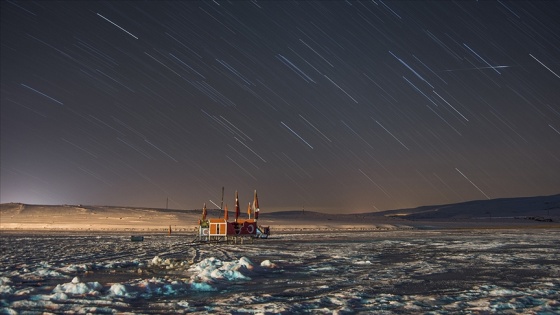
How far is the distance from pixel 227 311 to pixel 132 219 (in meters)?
70.2

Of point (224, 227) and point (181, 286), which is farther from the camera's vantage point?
point (224, 227)

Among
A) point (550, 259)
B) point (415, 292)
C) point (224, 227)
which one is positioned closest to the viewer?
point (415, 292)

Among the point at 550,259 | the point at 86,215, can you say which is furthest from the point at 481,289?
the point at 86,215

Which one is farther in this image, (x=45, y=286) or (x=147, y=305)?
(x=45, y=286)

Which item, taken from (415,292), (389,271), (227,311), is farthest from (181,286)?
(389,271)

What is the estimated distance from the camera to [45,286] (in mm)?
12234

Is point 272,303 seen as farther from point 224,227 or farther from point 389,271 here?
point 224,227

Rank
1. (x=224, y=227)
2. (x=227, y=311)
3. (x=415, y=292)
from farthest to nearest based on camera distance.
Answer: (x=224, y=227)
(x=415, y=292)
(x=227, y=311)

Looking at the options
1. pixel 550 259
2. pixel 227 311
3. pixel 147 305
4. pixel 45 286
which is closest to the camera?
pixel 227 311

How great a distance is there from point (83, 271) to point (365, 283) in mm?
8708

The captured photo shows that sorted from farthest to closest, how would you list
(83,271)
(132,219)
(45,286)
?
(132,219) → (83,271) → (45,286)

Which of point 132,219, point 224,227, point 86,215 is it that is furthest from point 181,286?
point 86,215

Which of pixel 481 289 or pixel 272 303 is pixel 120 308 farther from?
pixel 481 289

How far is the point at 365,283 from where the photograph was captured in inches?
508
